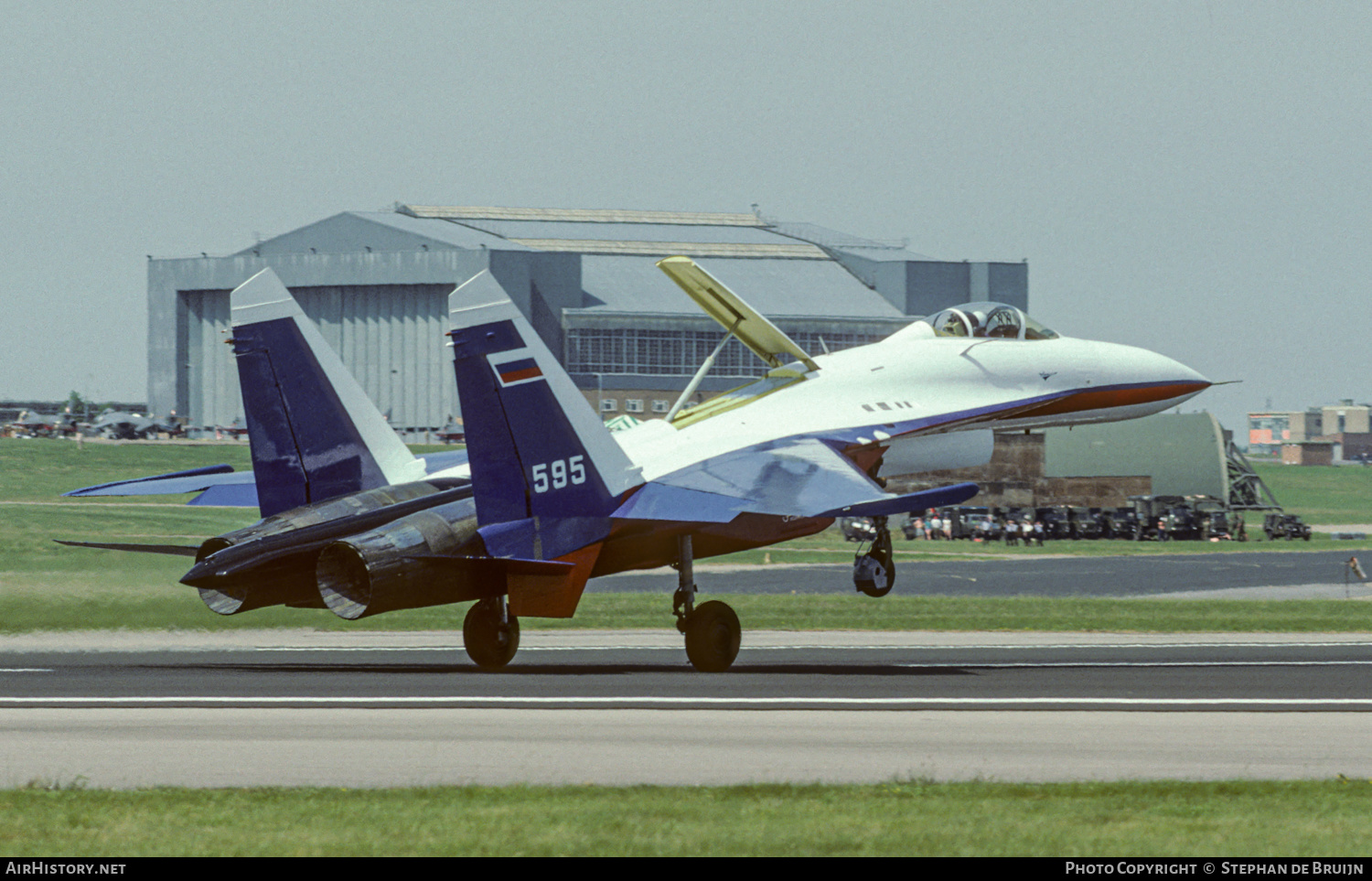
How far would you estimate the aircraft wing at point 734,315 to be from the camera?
104ft

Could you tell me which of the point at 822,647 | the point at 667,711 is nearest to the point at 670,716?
the point at 667,711

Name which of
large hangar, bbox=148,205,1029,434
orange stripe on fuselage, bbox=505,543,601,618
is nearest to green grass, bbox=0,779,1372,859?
orange stripe on fuselage, bbox=505,543,601,618

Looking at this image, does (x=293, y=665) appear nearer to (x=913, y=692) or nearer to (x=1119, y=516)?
(x=913, y=692)

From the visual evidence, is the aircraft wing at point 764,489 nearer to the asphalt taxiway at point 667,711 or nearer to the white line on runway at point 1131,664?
the asphalt taxiway at point 667,711

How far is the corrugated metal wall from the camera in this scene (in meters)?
144

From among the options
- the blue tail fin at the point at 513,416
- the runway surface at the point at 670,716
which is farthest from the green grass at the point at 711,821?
the blue tail fin at the point at 513,416

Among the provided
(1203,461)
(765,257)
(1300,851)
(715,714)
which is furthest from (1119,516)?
(1300,851)

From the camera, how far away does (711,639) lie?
28.1 metres

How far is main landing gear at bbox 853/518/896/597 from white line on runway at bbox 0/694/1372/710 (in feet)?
14.7

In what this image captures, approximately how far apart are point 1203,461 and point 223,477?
92.8m

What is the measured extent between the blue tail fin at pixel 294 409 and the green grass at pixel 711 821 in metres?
14.0

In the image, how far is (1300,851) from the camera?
12719 mm

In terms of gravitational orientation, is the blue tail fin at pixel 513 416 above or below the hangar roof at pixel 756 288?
below

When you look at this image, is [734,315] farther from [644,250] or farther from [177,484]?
[644,250]
